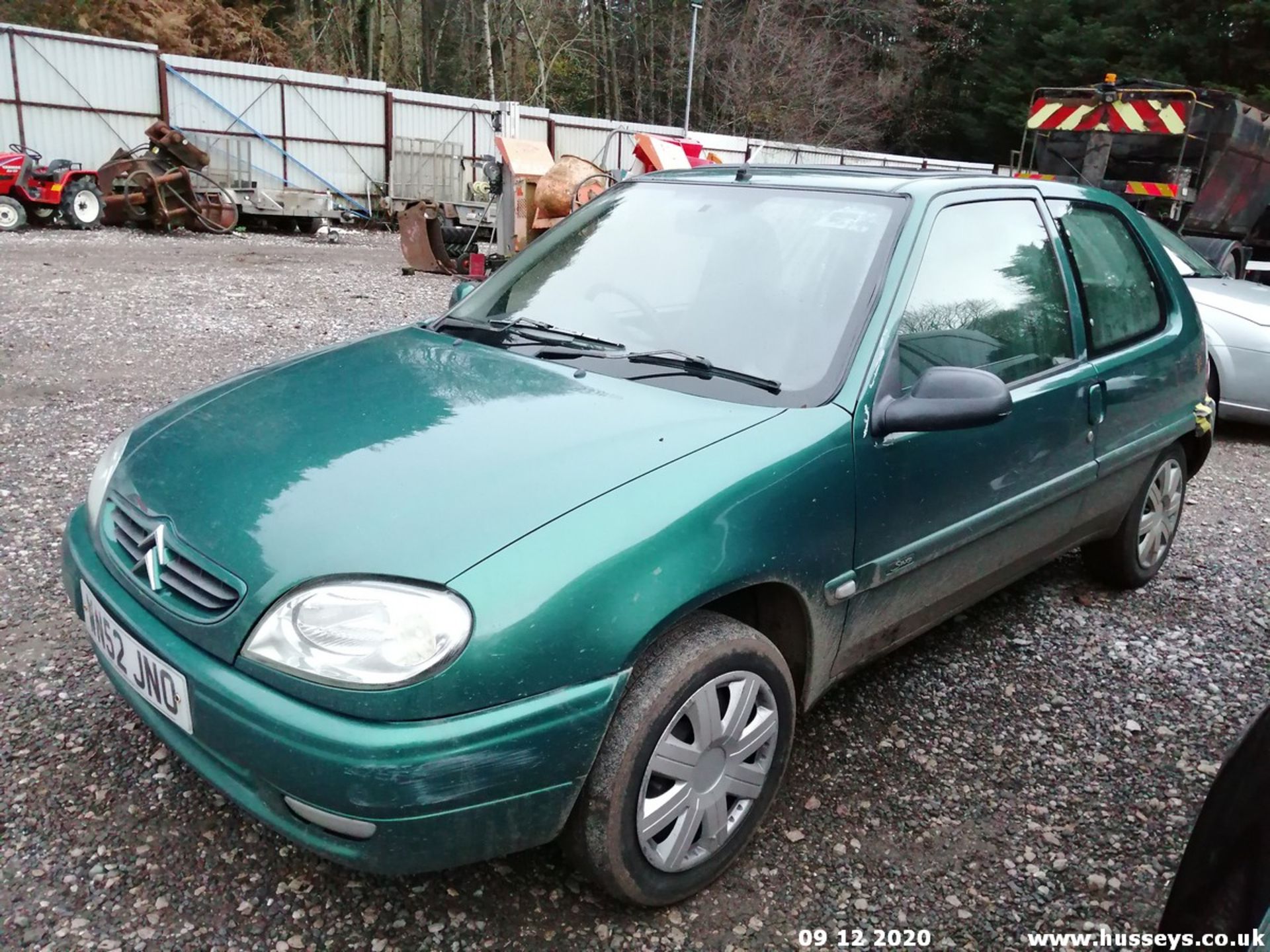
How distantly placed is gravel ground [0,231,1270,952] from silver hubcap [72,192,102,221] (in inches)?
463

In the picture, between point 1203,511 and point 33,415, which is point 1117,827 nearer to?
point 1203,511

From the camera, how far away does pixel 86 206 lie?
14.6m

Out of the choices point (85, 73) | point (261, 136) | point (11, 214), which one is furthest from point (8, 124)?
point (261, 136)

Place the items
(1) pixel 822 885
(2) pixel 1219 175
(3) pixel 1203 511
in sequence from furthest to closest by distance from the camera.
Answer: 1. (2) pixel 1219 175
2. (3) pixel 1203 511
3. (1) pixel 822 885

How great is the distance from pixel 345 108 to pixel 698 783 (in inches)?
782

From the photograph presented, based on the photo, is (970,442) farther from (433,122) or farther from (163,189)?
(433,122)

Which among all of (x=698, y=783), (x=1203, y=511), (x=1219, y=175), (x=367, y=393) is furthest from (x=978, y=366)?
(x=1219, y=175)

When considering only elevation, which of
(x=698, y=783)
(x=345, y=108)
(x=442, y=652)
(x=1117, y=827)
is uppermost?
(x=345, y=108)

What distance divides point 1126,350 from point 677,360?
74.7 inches

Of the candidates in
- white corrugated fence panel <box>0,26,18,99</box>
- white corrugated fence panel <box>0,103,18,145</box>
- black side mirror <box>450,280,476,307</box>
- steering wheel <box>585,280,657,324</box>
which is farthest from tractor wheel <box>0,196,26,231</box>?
steering wheel <box>585,280,657,324</box>

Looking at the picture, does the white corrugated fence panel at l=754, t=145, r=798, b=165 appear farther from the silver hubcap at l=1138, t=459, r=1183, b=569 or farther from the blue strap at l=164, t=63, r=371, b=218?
the silver hubcap at l=1138, t=459, r=1183, b=569

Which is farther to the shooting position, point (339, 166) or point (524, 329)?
point (339, 166)

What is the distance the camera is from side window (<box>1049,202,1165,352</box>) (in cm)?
342

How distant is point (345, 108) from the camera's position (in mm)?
19391
